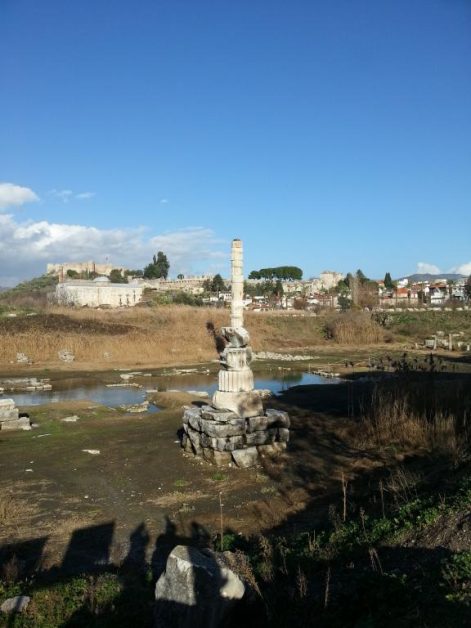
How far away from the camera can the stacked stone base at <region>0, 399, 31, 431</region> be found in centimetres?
1307

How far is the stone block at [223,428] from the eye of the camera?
1004cm

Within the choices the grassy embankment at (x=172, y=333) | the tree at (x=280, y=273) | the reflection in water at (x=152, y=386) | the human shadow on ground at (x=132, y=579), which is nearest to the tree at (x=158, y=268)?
the tree at (x=280, y=273)

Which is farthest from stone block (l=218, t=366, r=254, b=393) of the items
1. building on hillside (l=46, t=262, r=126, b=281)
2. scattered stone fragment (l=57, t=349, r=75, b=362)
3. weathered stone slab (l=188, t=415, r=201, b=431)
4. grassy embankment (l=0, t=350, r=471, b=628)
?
building on hillside (l=46, t=262, r=126, b=281)

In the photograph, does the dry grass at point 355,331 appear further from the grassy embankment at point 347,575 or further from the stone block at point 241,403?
the grassy embankment at point 347,575

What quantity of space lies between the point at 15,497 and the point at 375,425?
703 cm

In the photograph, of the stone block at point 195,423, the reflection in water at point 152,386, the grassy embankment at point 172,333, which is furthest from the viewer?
the grassy embankment at point 172,333

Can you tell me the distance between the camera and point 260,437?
1030 centimetres

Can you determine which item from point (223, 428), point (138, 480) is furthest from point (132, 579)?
point (223, 428)

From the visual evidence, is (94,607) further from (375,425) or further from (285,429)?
(375,425)

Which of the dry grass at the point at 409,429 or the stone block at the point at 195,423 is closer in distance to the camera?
the dry grass at the point at 409,429

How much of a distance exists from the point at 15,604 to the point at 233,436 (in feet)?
19.2

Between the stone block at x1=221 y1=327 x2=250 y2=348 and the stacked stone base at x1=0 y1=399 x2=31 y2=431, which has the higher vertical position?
the stone block at x1=221 y1=327 x2=250 y2=348

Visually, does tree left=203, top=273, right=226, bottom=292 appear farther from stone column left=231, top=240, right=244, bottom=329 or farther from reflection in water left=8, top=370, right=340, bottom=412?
stone column left=231, top=240, right=244, bottom=329

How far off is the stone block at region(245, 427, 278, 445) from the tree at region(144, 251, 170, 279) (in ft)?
300
